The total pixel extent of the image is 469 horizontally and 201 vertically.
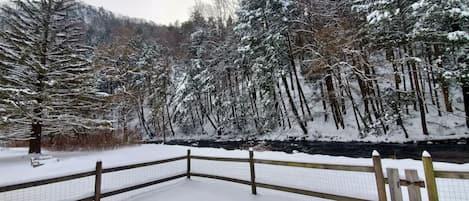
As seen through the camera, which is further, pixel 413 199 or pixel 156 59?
pixel 156 59

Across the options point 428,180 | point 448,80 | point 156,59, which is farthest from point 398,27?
point 156,59

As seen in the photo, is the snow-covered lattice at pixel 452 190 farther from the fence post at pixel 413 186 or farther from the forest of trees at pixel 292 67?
the forest of trees at pixel 292 67

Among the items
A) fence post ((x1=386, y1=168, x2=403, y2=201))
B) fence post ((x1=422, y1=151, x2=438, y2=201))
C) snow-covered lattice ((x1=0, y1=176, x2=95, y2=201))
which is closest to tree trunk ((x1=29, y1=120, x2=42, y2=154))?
snow-covered lattice ((x1=0, y1=176, x2=95, y2=201))

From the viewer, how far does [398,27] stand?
12688 mm

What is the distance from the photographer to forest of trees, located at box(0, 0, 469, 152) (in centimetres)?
1176

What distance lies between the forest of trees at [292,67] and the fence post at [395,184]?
1049cm

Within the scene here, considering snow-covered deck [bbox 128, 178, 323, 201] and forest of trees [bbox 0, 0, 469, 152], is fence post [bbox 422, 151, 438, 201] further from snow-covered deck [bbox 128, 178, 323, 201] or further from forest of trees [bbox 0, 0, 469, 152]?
forest of trees [bbox 0, 0, 469, 152]

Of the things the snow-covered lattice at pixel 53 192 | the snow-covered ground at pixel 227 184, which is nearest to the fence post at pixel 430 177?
the snow-covered ground at pixel 227 184

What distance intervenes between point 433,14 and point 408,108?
769 centimetres

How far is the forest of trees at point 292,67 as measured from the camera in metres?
11.8

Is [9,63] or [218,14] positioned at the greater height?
[218,14]

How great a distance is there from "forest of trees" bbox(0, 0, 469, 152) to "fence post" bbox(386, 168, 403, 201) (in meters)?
10.5

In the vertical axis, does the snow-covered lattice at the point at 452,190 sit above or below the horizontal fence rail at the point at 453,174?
below

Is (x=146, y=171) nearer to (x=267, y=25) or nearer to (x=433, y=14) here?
(x=433, y=14)
